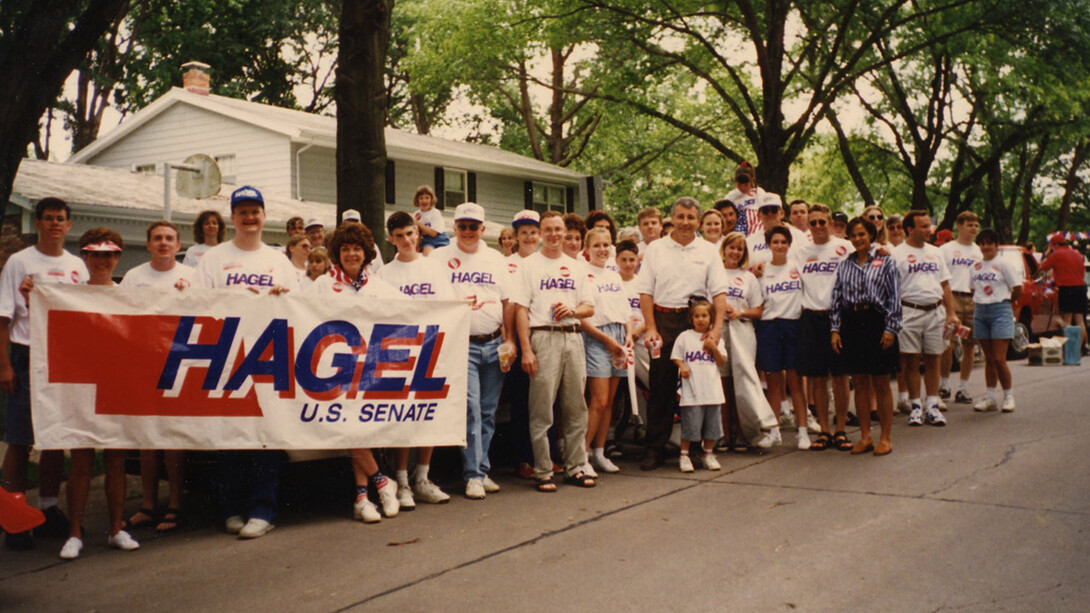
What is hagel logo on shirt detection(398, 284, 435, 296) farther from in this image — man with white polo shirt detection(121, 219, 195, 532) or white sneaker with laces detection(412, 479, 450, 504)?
man with white polo shirt detection(121, 219, 195, 532)

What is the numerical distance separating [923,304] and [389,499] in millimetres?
6243

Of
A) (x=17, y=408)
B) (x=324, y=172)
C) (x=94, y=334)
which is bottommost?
(x=17, y=408)

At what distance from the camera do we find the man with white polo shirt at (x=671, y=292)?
320 inches

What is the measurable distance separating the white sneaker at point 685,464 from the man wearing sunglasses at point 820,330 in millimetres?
1418

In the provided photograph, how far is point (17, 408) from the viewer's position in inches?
243

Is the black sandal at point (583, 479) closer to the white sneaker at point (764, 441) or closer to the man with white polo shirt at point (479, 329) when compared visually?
the man with white polo shirt at point (479, 329)

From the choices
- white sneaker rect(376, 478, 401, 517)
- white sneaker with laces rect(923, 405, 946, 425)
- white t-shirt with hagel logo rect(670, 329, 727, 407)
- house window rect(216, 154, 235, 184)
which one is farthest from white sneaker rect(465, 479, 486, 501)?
house window rect(216, 154, 235, 184)

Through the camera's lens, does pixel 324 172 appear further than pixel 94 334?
Yes

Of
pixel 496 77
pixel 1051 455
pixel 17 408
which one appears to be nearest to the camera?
pixel 17 408

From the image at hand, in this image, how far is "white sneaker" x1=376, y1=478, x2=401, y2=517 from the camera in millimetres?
6594

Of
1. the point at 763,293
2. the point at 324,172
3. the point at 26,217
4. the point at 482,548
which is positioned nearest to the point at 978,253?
the point at 763,293

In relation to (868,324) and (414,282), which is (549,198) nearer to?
(868,324)

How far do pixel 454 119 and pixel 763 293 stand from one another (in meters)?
34.7

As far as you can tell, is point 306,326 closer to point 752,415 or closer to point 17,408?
point 17,408
